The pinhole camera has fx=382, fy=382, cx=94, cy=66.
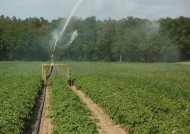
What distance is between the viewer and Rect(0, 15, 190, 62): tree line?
8438cm

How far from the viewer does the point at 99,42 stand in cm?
9038

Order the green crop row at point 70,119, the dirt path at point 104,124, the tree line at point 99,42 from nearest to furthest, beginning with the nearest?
the green crop row at point 70,119 → the dirt path at point 104,124 → the tree line at point 99,42

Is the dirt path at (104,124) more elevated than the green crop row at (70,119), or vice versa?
the green crop row at (70,119)

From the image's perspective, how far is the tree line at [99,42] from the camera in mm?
84375

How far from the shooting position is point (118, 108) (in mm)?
16391

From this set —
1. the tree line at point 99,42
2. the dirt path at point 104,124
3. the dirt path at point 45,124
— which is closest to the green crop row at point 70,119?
the dirt path at point 45,124

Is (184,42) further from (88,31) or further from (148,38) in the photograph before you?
(88,31)

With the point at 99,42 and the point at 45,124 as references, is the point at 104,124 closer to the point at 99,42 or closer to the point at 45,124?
the point at 45,124

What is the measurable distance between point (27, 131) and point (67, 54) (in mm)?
75141

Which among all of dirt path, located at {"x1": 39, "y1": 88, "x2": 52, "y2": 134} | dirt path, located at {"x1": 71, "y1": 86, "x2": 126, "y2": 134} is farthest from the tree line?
dirt path, located at {"x1": 39, "y1": 88, "x2": 52, "y2": 134}

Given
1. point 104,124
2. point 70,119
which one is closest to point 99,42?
point 104,124

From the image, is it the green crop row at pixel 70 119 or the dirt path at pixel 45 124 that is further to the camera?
the dirt path at pixel 45 124

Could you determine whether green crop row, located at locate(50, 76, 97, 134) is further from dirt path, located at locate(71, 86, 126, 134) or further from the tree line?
the tree line

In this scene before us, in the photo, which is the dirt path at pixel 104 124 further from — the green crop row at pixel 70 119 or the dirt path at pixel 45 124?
the dirt path at pixel 45 124
